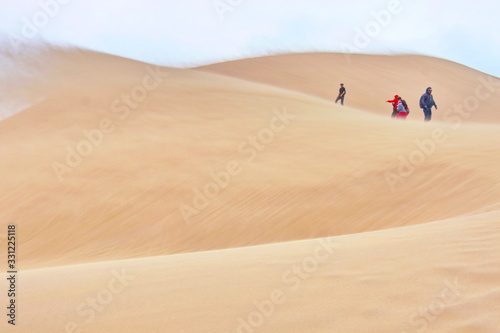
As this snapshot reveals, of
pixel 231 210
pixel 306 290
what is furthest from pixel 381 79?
pixel 306 290

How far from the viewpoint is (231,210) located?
34.4ft

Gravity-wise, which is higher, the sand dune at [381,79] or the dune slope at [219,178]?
the sand dune at [381,79]

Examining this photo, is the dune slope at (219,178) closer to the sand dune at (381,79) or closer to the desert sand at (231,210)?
the desert sand at (231,210)

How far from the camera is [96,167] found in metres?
12.5

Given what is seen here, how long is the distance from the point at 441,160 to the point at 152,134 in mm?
6810

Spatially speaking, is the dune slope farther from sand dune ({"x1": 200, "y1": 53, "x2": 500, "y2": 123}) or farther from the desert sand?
sand dune ({"x1": 200, "y1": 53, "x2": 500, "y2": 123})

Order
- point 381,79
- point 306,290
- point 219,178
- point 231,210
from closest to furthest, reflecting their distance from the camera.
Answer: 1. point 306,290
2. point 231,210
3. point 219,178
4. point 381,79

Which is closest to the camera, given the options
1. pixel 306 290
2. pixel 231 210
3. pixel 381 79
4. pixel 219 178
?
pixel 306 290

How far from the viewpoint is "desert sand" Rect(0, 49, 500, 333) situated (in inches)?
156

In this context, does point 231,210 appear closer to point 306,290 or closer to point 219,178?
point 219,178

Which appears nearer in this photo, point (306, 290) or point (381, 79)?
point (306, 290)

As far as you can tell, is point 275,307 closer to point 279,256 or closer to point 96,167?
point 279,256

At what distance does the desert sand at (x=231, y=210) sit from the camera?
3971 mm

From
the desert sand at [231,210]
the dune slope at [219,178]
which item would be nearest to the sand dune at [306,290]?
the desert sand at [231,210]
